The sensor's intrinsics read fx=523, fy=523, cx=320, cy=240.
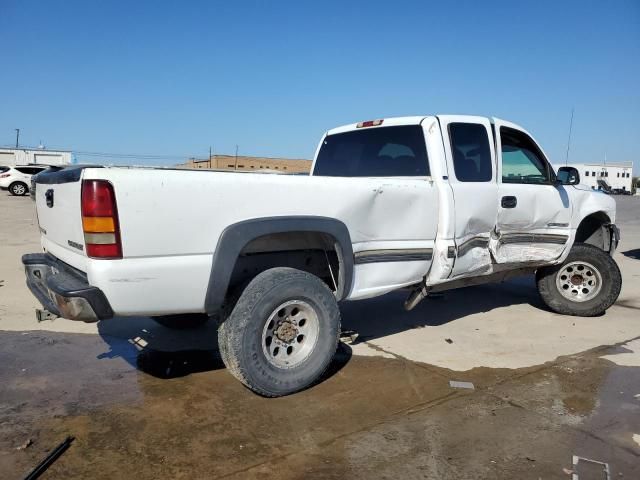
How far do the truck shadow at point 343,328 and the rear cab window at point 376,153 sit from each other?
1.63 m

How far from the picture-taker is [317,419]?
3.37 metres

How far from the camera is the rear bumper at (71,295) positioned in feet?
9.70

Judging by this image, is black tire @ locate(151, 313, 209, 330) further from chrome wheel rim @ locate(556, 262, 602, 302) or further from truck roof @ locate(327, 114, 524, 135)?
chrome wheel rim @ locate(556, 262, 602, 302)

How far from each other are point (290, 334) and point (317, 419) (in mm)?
625

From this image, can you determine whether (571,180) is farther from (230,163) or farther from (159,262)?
(230,163)

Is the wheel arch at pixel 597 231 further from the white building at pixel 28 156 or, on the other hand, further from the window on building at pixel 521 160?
the white building at pixel 28 156

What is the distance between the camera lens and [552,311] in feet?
20.5

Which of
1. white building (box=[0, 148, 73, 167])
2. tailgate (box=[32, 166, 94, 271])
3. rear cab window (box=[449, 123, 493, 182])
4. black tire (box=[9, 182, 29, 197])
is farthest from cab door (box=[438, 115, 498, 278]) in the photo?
white building (box=[0, 148, 73, 167])

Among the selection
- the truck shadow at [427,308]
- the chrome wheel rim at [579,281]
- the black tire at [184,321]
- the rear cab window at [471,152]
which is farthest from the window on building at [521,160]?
the black tire at [184,321]

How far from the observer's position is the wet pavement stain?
111 inches

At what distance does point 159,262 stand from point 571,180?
14.4 ft

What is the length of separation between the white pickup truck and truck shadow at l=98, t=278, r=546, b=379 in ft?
0.92

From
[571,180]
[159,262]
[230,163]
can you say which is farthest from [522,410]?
[230,163]

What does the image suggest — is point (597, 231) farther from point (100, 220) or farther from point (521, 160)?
point (100, 220)
